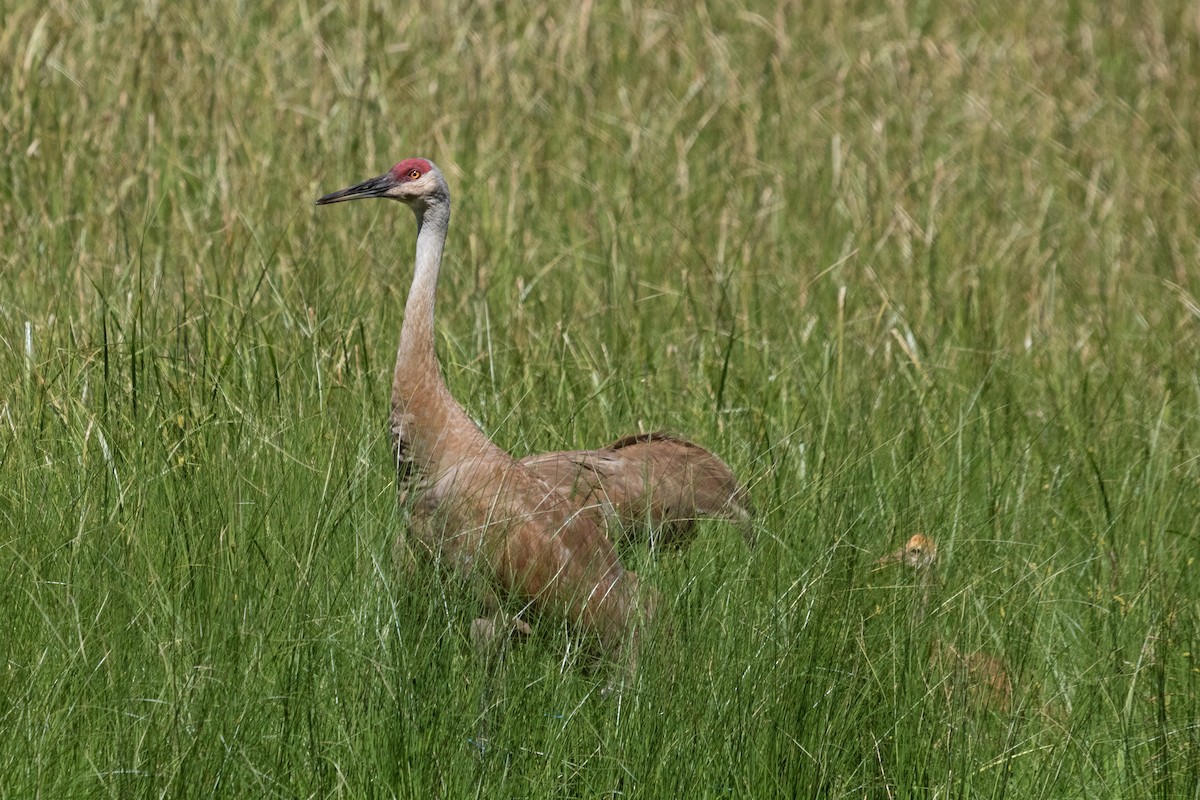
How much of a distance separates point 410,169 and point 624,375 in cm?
106

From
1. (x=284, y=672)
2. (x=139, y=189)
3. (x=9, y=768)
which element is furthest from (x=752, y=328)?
(x=9, y=768)

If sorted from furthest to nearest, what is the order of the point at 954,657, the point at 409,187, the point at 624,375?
1. the point at 624,375
2. the point at 409,187
3. the point at 954,657

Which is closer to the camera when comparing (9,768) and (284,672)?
(9,768)

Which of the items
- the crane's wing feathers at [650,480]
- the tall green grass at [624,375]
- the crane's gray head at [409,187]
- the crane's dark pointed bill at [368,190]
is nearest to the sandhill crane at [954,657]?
the tall green grass at [624,375]

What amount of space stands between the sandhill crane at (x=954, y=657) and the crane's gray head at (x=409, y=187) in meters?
1.51

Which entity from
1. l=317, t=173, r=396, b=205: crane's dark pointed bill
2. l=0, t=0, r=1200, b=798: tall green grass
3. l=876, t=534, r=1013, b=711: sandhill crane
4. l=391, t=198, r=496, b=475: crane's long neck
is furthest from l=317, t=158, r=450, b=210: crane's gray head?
l=876, t=534, r=1013, b=711: sandhill crane

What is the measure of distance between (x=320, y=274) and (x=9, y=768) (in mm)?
2610

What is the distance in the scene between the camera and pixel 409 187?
14.6 feet

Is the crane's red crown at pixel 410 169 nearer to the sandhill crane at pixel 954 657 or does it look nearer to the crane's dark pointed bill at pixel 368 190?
the crane's dark pointed bill at pixel 368 190

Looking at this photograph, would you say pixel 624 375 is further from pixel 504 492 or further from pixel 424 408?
pixel 504 492

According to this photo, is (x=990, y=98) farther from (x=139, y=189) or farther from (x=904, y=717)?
(x=904, y=717)

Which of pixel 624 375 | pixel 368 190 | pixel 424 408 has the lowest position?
pixel 624 375

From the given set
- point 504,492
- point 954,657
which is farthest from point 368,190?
point 954,657

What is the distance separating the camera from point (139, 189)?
20.3ft
